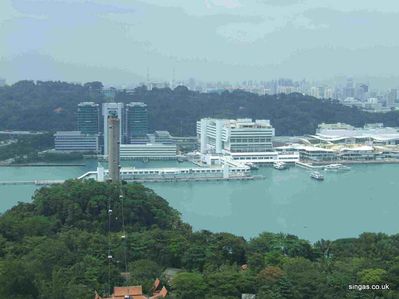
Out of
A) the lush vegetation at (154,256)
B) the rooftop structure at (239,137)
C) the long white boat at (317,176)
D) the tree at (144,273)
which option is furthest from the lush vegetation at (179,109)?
the tree at (144,273)

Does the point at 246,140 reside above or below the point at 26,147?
above

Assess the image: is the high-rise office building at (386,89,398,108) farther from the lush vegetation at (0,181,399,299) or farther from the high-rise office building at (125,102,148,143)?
the lush vegetation at (0,181,399,299)

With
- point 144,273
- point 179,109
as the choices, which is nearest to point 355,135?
point 179,109

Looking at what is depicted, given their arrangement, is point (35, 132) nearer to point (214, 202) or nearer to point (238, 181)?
point (238, 181)

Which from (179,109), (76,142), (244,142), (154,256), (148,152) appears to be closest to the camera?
(154,256)

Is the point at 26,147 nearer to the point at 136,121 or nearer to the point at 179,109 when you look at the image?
the point at 136,121

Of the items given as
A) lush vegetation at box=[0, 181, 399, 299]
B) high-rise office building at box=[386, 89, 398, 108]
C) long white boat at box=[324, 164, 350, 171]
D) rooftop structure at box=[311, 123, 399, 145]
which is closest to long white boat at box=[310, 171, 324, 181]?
long white boat at box=[324, 164, 350, 171]
